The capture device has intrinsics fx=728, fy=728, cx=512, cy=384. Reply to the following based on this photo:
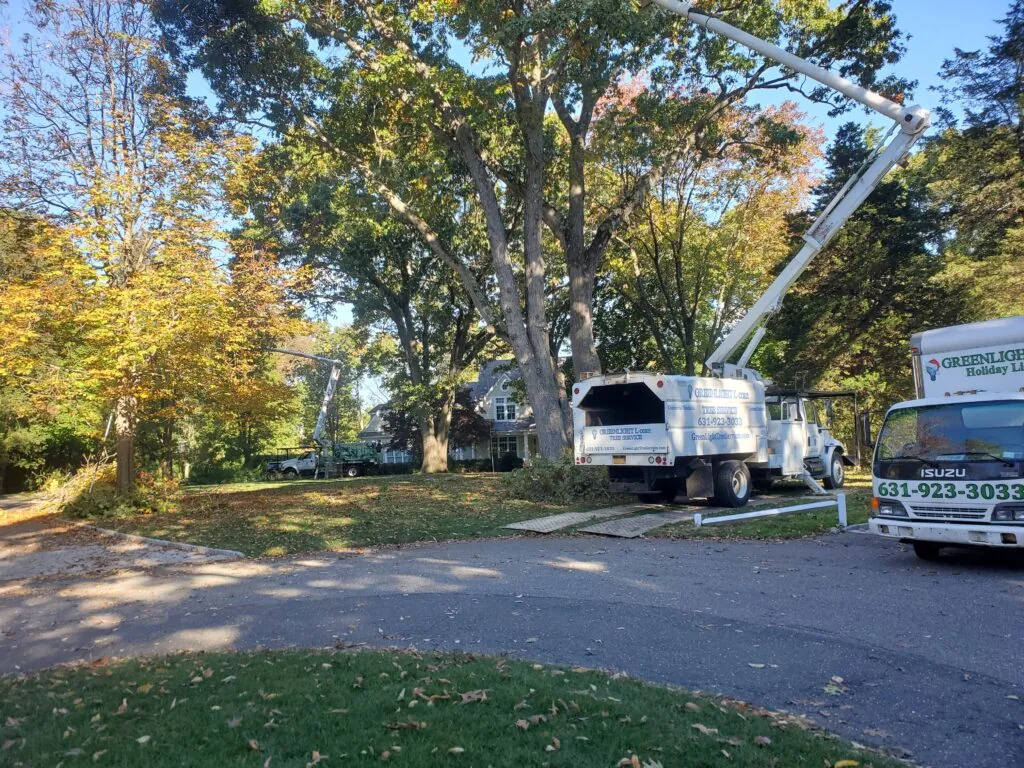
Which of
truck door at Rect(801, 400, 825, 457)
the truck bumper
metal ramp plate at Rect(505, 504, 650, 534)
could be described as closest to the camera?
the truck bumper

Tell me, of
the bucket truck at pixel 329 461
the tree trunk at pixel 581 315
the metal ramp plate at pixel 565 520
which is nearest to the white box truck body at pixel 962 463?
the metal ramp plate at pixel 565 520

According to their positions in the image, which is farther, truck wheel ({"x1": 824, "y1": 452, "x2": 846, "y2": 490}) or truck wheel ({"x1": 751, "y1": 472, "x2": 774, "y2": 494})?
truck wheel ({"x1": 824, "y1": 452, "x2": 846, "y2": 490})

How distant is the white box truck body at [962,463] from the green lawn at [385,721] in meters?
5.00

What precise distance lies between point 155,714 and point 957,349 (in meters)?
10.6

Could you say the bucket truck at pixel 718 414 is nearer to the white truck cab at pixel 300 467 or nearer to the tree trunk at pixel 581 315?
the tree trunk at pixel 581 315

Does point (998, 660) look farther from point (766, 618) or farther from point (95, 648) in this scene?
point (95, 648)

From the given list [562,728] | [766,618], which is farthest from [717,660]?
[562,728]

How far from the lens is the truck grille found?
314 inches

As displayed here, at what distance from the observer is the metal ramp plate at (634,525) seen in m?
12.3

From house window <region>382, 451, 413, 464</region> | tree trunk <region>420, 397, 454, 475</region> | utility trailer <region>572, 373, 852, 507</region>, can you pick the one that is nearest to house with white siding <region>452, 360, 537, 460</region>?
house window <region>382, 451, 413, 464</region>

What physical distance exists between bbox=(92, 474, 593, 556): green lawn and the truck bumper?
6.35m

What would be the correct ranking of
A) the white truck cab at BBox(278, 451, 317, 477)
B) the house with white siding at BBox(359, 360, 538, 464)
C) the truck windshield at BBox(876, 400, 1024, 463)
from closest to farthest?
the truck windshield at BBox(876, 400, 1024, 463) < the white truck cab at BBox(278, 451, 317, 477) < the house with white siding at BBox(359, 360, 538, 464)

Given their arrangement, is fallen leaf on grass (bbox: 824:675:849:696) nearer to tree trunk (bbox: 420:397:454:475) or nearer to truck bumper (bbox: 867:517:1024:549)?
truck bumper (bbox: 867:517:1024:549)

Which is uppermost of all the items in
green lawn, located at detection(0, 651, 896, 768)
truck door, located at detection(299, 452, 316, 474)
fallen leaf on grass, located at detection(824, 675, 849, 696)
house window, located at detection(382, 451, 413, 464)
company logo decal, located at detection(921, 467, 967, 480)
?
house window, located at detection(382, 451, 413, 464)
